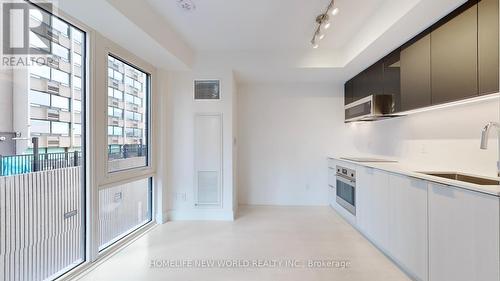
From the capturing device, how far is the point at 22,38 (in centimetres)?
188

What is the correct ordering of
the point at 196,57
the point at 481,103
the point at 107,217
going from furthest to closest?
the point at 196,57
the point at 107,217
the point at 481,103

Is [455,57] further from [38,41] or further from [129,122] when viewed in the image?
[129,122]

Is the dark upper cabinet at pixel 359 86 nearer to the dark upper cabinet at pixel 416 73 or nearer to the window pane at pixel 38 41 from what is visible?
the dark upper cabinet at pixel 416 73

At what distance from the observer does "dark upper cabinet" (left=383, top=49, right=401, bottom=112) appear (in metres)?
2.93

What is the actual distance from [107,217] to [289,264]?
2.12 metres

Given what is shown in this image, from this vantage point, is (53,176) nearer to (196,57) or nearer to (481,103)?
(196,57)

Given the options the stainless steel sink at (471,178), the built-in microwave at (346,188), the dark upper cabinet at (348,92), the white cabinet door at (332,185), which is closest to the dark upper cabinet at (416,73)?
the stainless steel sink at (471,178)

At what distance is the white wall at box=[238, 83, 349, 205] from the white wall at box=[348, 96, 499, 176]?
44.3 inches

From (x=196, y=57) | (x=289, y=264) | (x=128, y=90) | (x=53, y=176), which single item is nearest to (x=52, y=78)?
(x=53, y=176)

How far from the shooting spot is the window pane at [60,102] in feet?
6.88

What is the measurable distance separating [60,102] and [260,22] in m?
2.26

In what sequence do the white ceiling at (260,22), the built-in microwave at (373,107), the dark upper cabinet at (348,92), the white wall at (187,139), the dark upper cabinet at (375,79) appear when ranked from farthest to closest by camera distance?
the dark upper cabinet at (348,92), the white wall at (187,139), the dark upper cabinet at (375,79), the built-in microwave at (373,107), the white ceiling at (260,22)

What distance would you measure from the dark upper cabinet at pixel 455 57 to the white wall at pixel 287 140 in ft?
8.15

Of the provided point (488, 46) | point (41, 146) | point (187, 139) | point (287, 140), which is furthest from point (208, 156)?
point (488, 46)
